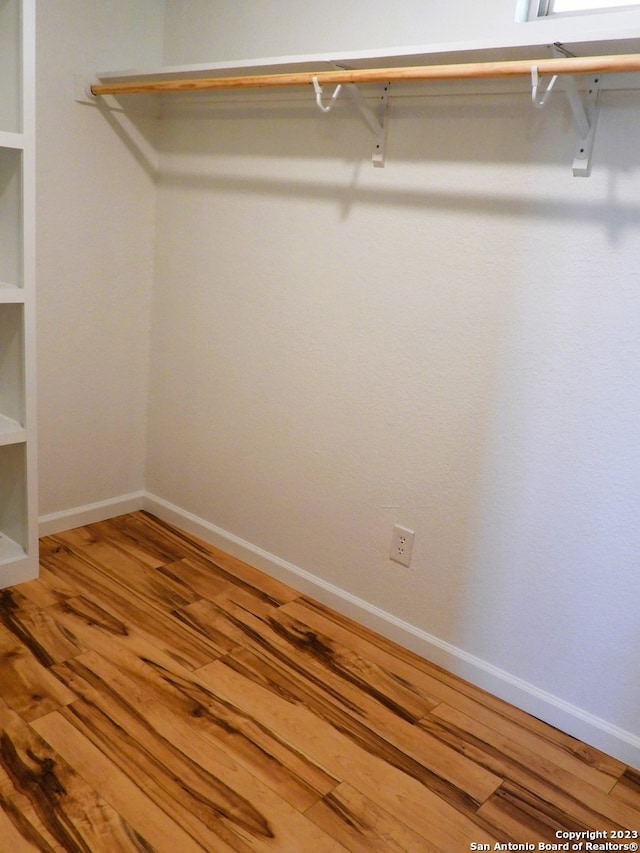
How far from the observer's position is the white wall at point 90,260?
7.86 ft

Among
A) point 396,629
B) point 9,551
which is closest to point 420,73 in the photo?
point 396,629

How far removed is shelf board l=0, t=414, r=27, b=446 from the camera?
219cm

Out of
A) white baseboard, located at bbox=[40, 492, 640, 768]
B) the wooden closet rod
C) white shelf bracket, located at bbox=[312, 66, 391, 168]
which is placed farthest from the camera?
white shelf bracket, located at bbox=[312, 66, 391, 168]

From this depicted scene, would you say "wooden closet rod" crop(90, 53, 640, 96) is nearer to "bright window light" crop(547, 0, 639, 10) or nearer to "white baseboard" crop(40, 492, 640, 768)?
"bright window light" crop(547, 0, 639, 10)

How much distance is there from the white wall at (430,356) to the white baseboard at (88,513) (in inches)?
15.5

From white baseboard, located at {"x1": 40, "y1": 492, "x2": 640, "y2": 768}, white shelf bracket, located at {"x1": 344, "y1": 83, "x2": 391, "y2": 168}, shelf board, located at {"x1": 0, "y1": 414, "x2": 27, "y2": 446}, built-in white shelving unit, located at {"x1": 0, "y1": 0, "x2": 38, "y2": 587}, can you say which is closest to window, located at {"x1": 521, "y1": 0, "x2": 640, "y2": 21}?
white shelf bracket, located at {"x1": 344, "y1": 83, "x2": 391, "y2": 168}

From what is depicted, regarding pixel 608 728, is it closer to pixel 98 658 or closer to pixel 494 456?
pixel 494 456

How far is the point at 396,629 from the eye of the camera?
87.5 inches

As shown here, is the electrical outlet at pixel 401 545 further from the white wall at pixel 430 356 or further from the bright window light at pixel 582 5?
the bright window light at pixel 582 5

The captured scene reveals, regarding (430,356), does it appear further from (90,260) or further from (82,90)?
(82,90)

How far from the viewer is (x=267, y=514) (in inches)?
100

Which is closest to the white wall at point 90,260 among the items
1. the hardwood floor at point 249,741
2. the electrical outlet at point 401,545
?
the hardwood floor at point 249,741

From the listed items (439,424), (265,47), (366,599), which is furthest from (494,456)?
(265,47)

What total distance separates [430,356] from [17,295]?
3.77 feet
